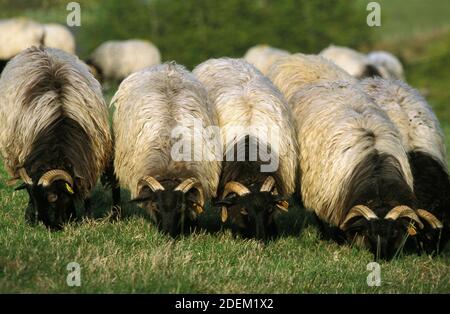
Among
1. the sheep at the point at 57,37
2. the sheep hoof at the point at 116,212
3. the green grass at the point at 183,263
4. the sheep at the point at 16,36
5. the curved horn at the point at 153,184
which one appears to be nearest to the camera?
the green grass at the point at 183,263

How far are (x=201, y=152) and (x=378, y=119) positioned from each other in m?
2.06

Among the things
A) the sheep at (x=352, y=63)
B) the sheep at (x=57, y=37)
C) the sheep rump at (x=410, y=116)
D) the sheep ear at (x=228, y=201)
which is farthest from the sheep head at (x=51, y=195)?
the sheep at (x=57, y=37)

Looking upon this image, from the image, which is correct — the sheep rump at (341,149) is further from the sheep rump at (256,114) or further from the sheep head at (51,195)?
the sheep head at (51,195)

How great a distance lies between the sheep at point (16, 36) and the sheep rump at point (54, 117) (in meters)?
13.1

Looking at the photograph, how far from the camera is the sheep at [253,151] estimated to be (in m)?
7.74

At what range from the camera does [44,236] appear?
282 inches

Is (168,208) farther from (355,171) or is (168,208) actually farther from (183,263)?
(355,171)

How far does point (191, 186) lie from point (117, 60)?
17775 mm

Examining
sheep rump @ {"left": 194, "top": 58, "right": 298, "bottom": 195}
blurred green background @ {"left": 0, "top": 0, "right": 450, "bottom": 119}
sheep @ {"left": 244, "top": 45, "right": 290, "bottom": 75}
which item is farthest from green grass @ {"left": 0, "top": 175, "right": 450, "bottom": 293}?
blurred green background @ {"left": 0, "top": 0, "right": 450, "bottom": 119}

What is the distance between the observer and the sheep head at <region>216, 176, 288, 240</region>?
769 centimetres

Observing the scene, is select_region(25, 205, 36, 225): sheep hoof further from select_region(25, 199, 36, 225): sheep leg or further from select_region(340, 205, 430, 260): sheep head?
select_region(340, 205, 430, 260): sheep head

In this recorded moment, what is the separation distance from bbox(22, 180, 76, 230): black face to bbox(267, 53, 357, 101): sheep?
12.0 ft
